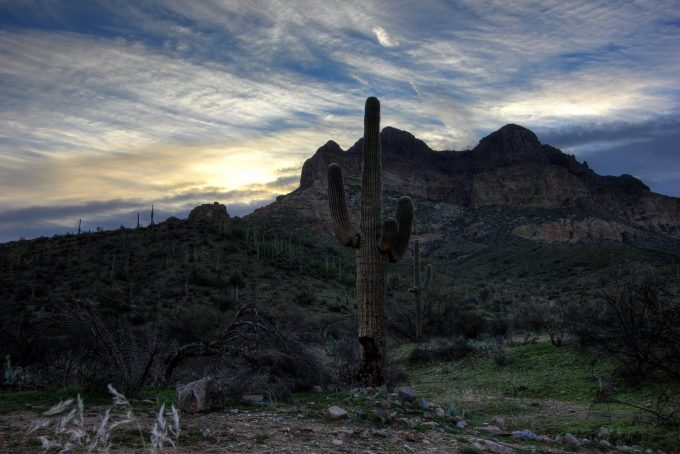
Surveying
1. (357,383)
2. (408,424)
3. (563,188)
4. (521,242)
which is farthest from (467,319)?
(563,188)

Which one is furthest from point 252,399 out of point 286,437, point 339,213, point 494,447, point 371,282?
point 339,213

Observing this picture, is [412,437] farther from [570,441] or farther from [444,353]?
[444,353]

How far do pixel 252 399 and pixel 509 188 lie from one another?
105 m

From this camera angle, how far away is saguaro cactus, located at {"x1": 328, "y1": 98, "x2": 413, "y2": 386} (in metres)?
11.4

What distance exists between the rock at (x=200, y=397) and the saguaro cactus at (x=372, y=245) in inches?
182

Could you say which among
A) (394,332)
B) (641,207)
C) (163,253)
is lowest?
(394,332)

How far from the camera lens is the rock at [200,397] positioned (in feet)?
23.0

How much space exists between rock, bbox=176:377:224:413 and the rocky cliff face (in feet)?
232

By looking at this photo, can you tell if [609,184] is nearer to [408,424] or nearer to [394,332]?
[394,332]

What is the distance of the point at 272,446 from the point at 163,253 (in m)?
35.6

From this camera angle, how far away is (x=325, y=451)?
5457 millimetres

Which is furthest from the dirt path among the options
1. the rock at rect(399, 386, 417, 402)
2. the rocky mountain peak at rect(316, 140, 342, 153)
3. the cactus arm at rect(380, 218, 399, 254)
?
the rocky mountain peak at rect(316, 140, 342, 153)

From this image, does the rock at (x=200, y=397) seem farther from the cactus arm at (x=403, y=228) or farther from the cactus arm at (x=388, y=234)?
the cactus arm at (x=403, y=228)

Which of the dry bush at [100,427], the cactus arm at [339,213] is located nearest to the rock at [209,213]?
the cactus arm at [339,213]
